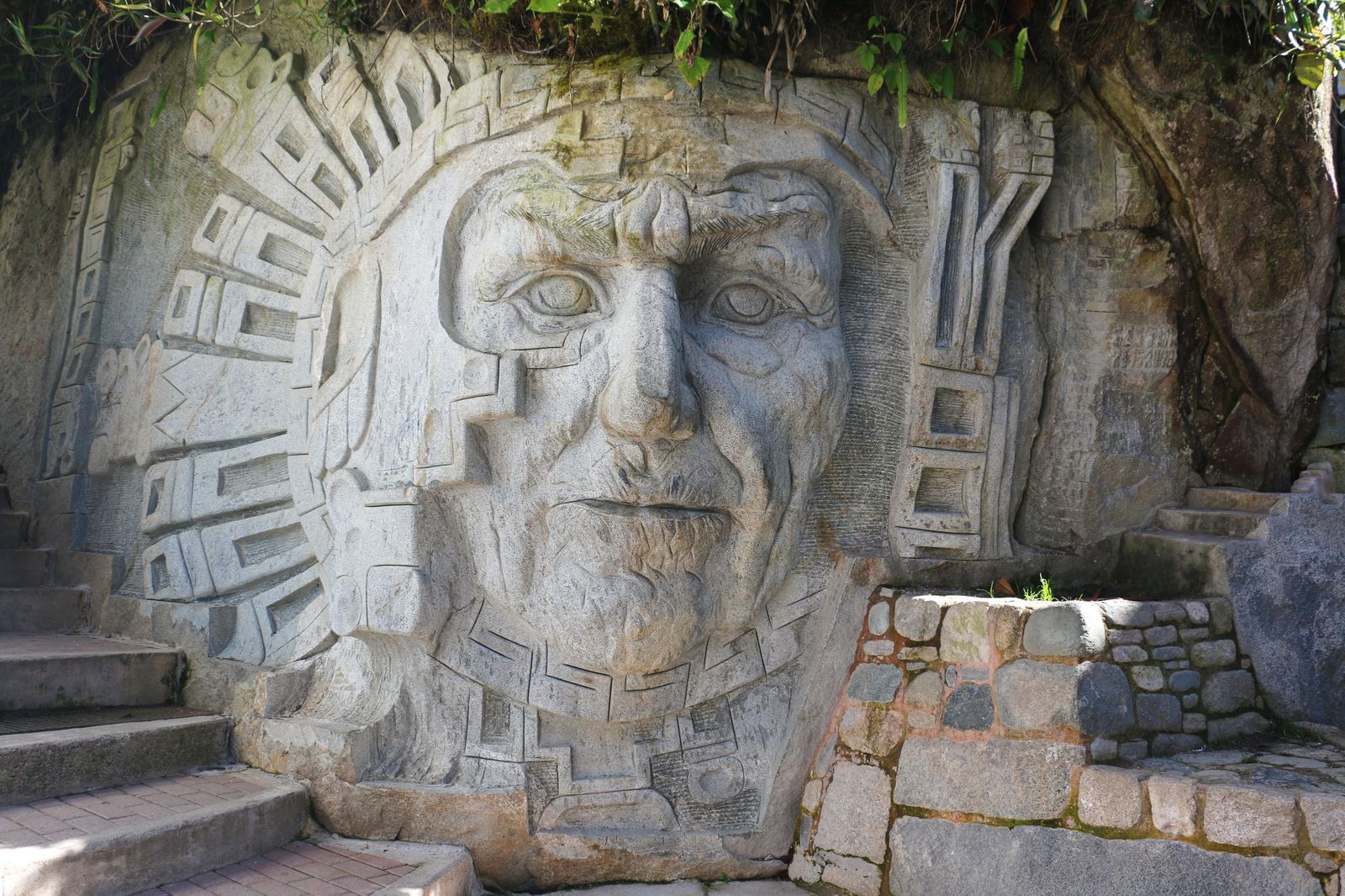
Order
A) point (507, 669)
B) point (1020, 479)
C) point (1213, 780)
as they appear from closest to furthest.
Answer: point (1213, 780), point (507, 669), point (1020, 479)

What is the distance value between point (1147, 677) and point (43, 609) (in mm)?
4361

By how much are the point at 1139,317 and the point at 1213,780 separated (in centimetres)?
176

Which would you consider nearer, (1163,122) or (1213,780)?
(1213,780)

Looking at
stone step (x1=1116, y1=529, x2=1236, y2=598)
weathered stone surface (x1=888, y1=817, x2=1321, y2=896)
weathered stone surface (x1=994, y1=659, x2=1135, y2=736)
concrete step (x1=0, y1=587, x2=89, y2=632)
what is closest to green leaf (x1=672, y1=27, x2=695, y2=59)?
weathered stone surface (x1=994, y1=659, x2=1135, y2=736)

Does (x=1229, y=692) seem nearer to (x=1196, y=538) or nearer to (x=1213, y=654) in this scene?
(x=1213, y=654)

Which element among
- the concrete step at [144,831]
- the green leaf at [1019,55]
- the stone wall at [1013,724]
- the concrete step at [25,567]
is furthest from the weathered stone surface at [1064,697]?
the concrete step at [25,567]

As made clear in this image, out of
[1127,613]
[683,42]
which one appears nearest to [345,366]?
[683,42]

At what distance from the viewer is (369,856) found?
3498 millimetres

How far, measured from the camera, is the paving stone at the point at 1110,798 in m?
3.17

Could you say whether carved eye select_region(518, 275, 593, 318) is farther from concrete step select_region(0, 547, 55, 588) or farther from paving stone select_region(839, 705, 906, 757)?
concrete step select_region(0, 547, 55, 588)

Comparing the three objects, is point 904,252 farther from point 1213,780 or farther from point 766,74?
point 1213,780

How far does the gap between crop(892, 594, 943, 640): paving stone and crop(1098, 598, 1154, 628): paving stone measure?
1.65 ft

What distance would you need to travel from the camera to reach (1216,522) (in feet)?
13.0

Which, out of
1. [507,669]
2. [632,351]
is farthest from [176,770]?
[632,351]
